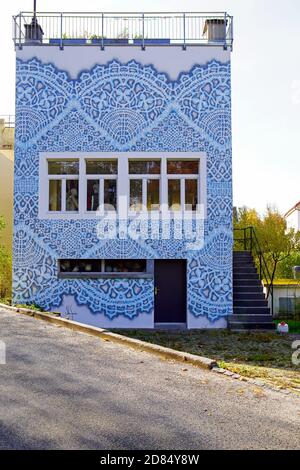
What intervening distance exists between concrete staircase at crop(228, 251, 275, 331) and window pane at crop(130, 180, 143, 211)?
422 cm

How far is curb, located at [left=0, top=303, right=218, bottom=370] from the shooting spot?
8.30 metres

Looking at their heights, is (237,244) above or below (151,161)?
below

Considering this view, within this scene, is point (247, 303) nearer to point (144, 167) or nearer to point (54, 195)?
point (144, 167)

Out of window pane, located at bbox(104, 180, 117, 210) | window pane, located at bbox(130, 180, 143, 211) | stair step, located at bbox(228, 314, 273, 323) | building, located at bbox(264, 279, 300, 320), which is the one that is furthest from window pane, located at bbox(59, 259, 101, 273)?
building, located at bbox(264, 279, 300, 320)

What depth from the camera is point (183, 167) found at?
51.1 ft

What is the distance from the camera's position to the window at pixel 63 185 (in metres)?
15.4

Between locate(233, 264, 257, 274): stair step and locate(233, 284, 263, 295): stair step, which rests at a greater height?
locate(233, 264, 257, 274): stair step

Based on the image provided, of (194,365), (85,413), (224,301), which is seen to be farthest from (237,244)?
(85,413)

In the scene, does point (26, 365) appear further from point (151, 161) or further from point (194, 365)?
point (151, 161)

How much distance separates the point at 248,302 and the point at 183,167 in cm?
480

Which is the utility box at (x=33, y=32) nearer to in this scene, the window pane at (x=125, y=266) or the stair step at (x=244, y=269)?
the window pane at (x=125, y=266)

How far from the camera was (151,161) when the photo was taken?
15.5 meters

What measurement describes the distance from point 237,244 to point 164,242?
11.9 metres

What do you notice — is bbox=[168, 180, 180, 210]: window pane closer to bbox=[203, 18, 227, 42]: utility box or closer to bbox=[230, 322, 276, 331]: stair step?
bbox=[230, 322, 276, 331]: stair step
